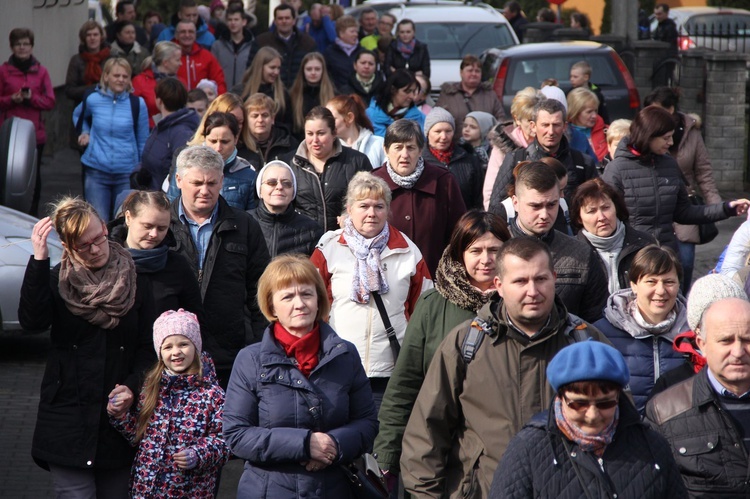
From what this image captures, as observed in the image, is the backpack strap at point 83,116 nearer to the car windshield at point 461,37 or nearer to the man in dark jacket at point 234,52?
the man in dark jacket at point 234,52

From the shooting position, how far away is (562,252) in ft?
21.5

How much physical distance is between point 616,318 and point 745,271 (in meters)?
1.12

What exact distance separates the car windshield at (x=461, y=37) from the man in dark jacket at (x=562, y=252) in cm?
1398

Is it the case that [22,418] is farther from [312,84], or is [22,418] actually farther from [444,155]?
[312,84]

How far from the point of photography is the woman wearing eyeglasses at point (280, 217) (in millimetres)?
7496

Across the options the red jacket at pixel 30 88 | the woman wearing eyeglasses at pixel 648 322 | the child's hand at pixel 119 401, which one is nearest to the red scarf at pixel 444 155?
the woman wearing eyeglasses at pixel 648 322

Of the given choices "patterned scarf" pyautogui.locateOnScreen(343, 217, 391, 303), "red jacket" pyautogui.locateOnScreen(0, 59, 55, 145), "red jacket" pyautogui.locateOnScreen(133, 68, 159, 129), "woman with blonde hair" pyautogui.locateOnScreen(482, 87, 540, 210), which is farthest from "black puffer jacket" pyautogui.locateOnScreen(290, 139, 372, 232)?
"red jacket" pyautogui.locateOnScreen(0, 59, 55, 145)

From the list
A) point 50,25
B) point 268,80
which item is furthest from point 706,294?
point 50,25

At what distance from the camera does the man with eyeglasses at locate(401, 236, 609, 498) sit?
482cm

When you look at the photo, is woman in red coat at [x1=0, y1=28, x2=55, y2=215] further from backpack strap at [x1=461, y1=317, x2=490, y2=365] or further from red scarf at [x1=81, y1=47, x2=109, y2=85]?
backpack strap at [x1=461, y1=317, x2=490, y2=365]

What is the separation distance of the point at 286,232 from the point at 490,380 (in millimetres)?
2928

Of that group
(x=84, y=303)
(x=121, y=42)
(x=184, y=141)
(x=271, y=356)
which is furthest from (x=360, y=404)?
(x=121, y=42)

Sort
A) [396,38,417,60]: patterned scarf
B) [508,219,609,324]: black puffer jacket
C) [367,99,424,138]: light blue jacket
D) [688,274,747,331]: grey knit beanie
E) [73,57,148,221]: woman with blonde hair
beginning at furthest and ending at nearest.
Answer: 1. [396,38,417,60]: patterned scarf
2. [367,99,424,138]: light blue jacket
3. [73,57,148,221]: woman with blonde hair
4. [508,219,609,324]: black puffer jacket
5. [688,274,747,331]: grey knit beanie

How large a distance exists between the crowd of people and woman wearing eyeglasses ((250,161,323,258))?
0.01 meters
